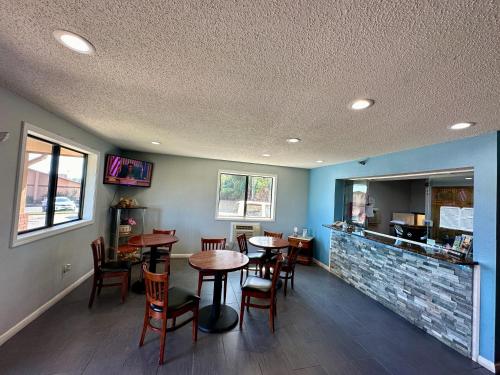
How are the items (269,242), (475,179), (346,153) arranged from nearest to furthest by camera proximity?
(475,179)
(346,153)
(269,242)

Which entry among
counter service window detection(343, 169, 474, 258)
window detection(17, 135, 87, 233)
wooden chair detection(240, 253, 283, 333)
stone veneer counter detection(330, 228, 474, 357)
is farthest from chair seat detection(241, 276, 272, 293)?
window detection(17, 135, 87, 233)

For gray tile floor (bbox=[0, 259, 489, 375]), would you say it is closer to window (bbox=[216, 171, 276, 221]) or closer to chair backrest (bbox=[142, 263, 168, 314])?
chair backrest (bbox=[142, 263, 168, 314])

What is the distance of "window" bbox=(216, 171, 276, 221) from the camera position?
5.28 meters

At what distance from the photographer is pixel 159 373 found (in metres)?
1.77

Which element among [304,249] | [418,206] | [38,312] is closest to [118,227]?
[38,312]

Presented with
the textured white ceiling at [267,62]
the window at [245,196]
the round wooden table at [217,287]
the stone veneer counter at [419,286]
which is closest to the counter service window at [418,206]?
the stone veneer counter at [419,286]

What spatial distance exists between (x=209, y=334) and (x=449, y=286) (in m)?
2.73

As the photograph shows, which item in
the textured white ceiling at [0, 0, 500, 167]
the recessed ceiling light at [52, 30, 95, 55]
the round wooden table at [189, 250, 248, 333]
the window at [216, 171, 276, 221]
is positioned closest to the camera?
the textured white ceiling at [0, 0, 500, 167]

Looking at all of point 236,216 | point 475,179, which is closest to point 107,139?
point 236,216

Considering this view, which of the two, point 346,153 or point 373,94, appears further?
point 346,153

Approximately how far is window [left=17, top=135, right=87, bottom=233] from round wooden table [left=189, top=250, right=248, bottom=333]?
189 centimetres

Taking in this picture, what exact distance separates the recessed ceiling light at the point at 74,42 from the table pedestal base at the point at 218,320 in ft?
8.72

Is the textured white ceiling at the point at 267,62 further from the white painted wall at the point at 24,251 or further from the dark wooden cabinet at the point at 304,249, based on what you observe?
the dark wooden cabinet at the point at 304,249

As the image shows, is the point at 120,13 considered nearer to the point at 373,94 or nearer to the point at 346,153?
the point at 373,94
